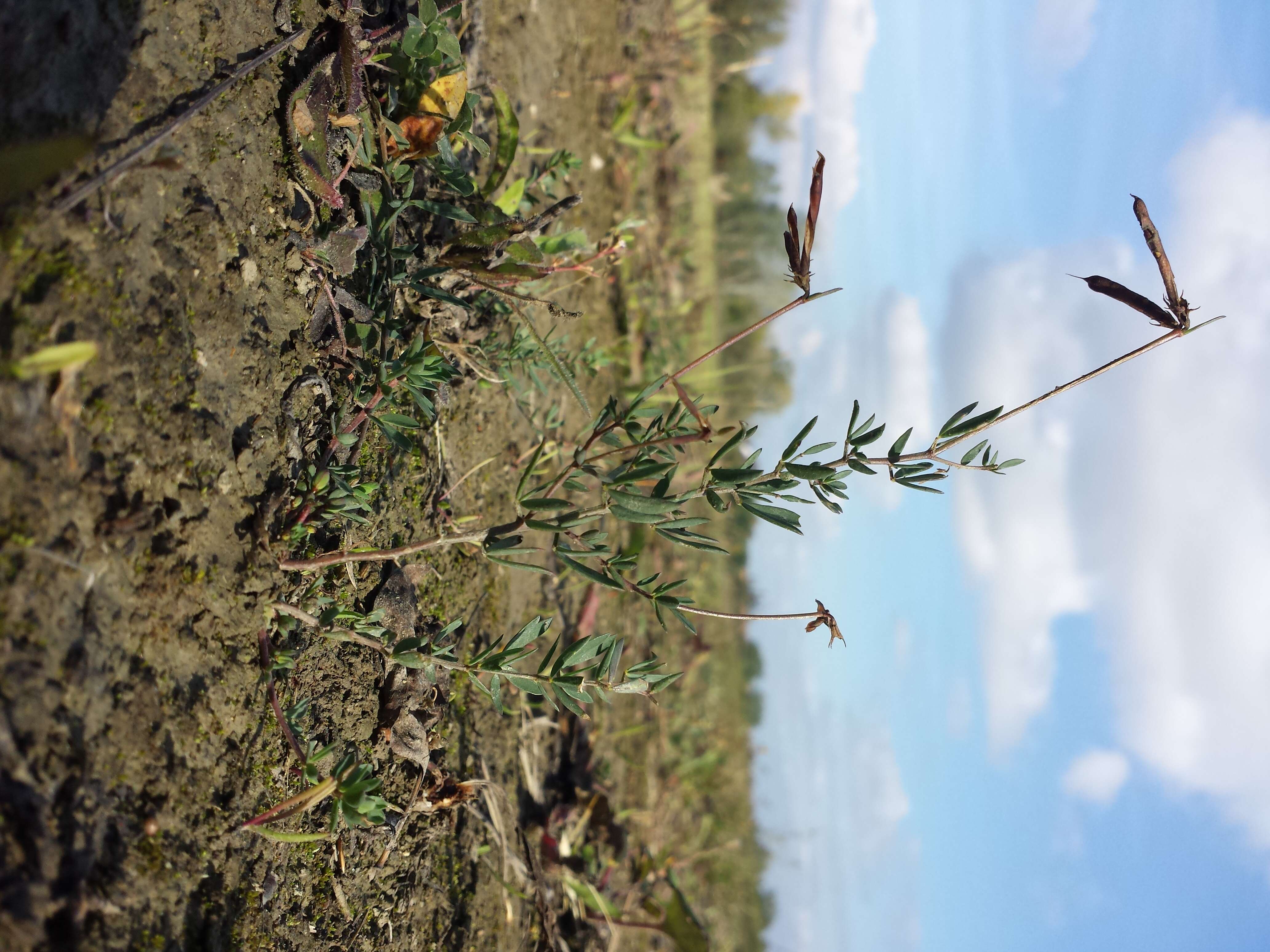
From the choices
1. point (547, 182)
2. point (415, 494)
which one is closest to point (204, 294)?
point (415, 494)

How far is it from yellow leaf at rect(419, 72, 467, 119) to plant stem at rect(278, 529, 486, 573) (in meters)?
1.07

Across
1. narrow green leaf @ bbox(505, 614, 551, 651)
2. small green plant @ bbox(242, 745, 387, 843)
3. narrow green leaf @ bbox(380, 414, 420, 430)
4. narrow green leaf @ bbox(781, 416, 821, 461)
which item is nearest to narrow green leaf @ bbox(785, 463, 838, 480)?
narrow green leaf @ bbox(781, 416, 821, 461)

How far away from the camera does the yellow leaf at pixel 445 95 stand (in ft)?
5.89

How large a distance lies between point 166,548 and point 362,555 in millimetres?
357

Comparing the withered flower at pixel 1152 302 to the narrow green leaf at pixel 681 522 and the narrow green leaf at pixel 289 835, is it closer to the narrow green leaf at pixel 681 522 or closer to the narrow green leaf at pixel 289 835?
the narrow green leaf at pixel 681 522

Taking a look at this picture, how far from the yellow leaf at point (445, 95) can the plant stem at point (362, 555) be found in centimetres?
107

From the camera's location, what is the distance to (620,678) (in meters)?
1.53

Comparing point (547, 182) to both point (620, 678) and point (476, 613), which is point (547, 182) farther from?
point (620, 678)

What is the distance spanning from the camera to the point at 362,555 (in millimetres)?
1500

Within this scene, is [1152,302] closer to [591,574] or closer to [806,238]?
[806,238]

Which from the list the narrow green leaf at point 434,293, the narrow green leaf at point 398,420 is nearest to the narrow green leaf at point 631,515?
the narrow green leaf at point 398,420

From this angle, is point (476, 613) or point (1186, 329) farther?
point (476, 613)

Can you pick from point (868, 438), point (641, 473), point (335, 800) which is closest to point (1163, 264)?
point (868, 438)

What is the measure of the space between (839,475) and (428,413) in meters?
0.88
